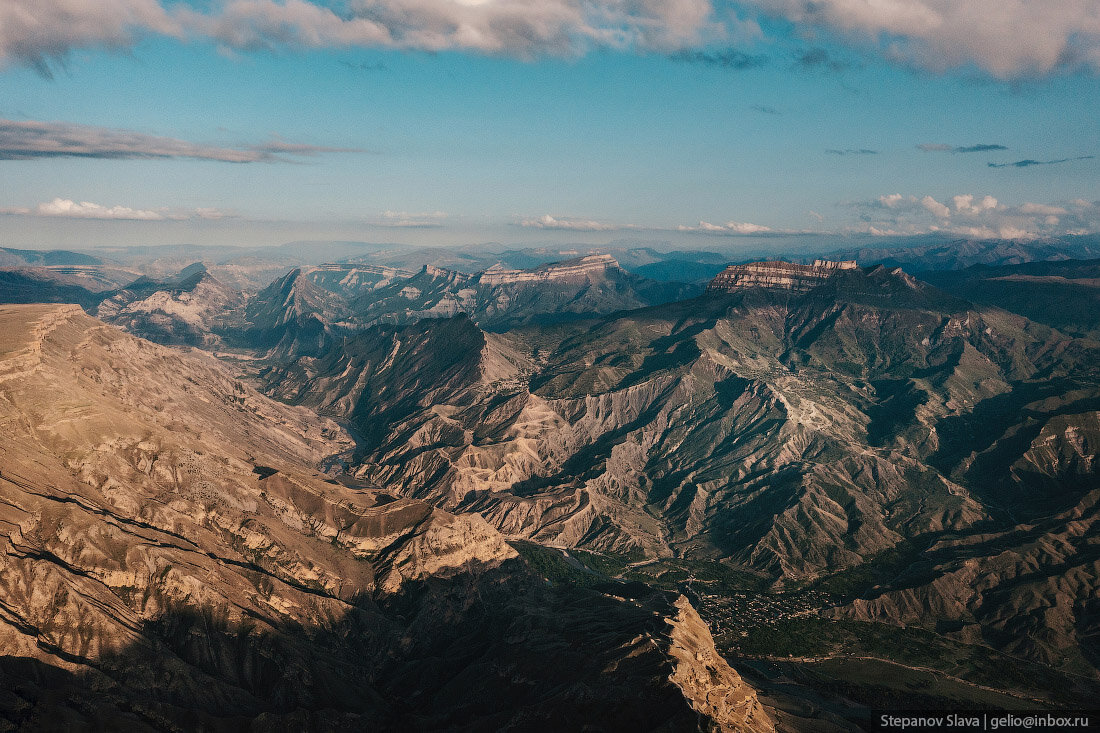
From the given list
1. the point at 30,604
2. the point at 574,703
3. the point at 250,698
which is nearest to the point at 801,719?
the point at 574,703

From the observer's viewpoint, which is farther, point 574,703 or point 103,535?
point 103,535

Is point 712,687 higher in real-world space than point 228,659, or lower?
higher

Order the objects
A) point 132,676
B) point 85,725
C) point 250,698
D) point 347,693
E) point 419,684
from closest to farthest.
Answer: point 85,725, point 132,676, point 250,698, point 347,693, point 419,684

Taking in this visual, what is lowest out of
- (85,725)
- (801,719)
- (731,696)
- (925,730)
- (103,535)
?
(925,730)

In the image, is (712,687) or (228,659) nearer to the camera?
(712,687)

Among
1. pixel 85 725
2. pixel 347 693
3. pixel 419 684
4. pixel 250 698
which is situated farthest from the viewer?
pixel 419 684

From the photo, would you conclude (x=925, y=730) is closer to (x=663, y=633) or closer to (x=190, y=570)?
(x=663, y=633)

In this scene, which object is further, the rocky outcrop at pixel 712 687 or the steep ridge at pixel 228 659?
the rocky outcrop at pixel 712 687

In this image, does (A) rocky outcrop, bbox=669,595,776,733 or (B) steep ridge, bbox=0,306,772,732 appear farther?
(A) rocky outcrop, bbox=669,595,776,733

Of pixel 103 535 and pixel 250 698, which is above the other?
pixel 103 535
